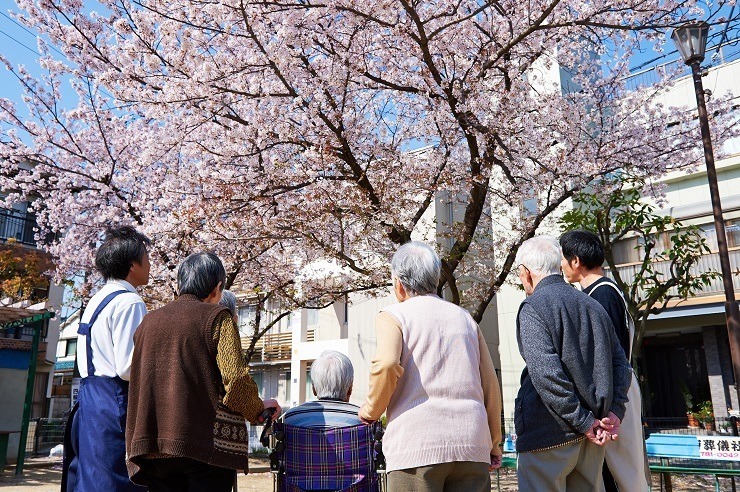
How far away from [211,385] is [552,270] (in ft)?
5.64

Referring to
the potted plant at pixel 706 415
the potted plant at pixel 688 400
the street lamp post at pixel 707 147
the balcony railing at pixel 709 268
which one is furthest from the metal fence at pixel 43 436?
the potted plant at pixel 688 400

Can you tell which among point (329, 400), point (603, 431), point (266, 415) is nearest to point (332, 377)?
point (329, 400)

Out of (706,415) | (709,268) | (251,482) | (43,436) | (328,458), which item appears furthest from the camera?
(43,436)

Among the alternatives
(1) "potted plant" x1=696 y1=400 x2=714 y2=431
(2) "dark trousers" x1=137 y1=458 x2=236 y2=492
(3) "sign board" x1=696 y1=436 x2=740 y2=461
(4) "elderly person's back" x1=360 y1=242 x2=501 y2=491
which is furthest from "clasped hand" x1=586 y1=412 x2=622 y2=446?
(1) "potted plant" x1=696 y1=400 x2=714 y2=431

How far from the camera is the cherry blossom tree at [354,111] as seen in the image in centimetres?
674

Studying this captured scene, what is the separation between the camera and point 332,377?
2947 millimetres

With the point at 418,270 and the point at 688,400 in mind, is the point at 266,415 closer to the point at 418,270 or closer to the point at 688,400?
the point at 418,270

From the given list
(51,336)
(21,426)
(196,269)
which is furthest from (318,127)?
(51,336)

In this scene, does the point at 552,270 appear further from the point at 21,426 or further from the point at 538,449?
the point at 21,426

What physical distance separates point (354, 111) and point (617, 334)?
235 inches

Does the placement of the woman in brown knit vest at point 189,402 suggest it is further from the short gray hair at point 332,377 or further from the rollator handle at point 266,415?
the short gray hair at point 332,377

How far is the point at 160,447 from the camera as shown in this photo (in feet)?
7.55

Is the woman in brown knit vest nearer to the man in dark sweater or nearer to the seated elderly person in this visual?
the seated elderly person

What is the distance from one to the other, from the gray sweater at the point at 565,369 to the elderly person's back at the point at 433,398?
0.21m
